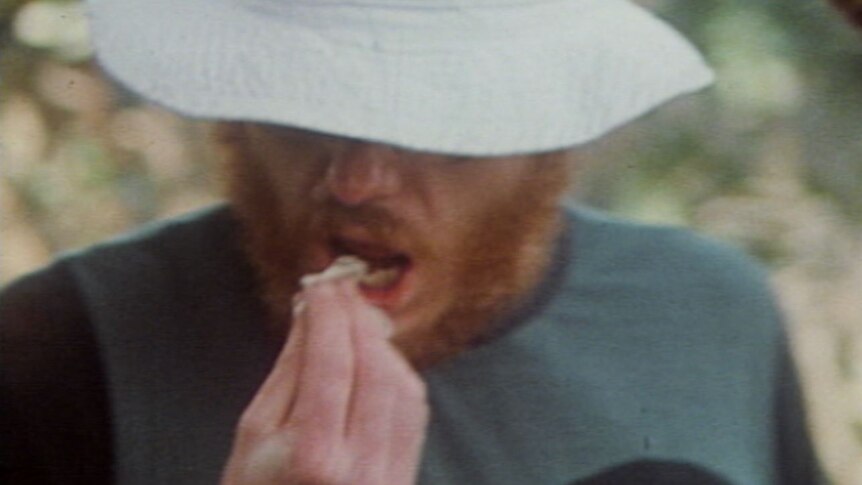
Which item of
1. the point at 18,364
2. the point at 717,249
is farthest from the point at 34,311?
the point at 717,249

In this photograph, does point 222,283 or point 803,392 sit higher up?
point 222,283

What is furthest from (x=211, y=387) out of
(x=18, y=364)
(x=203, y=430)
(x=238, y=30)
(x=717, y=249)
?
(x=717, y=249)

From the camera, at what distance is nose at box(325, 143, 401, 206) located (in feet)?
3.73

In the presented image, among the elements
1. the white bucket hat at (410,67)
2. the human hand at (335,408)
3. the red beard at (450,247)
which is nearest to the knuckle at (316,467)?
the human hand at (335,408)

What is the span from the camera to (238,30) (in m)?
1.15

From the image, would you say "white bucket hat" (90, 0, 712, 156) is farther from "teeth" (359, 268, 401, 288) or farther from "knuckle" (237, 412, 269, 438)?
"knuckle" (237, 412, 269, 438)

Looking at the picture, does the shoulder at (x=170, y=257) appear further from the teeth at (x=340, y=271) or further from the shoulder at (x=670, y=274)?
the shoulder at (x=670, y=274)

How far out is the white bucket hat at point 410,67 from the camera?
1.13 m

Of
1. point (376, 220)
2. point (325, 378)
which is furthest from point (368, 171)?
point (325, 378)

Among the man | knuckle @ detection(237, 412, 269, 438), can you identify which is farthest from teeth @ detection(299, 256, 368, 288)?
knuckle @ detection(237, 412, 269, 438)

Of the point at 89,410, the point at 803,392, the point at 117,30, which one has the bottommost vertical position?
the point at 803,392

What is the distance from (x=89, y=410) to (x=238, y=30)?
1.03ft

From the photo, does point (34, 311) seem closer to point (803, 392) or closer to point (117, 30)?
point (117, 30)

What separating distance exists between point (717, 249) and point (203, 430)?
420mm
